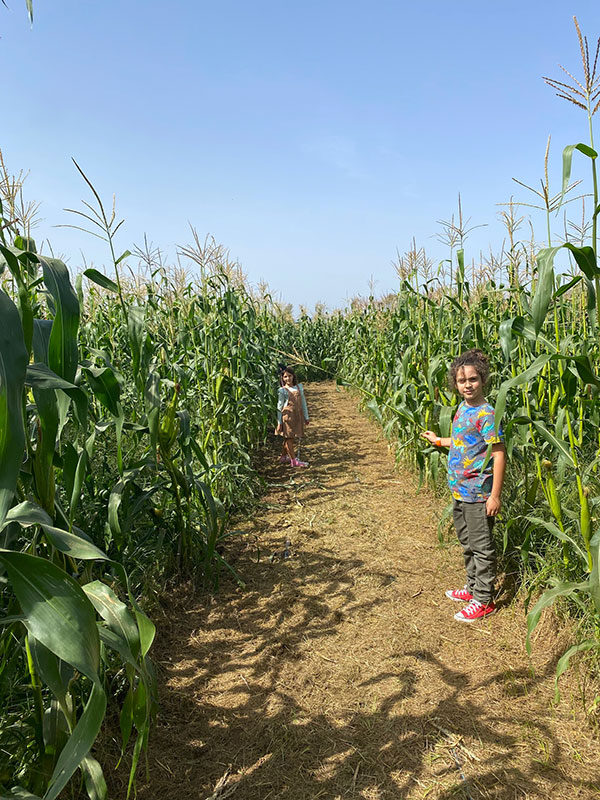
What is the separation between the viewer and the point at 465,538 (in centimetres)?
311

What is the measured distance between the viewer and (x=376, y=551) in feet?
12.6

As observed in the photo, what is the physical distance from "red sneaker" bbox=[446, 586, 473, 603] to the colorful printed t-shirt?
603 millimetres

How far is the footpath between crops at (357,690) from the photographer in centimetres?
196

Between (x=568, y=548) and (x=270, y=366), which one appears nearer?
(x=568, y=548)

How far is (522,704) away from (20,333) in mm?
2493

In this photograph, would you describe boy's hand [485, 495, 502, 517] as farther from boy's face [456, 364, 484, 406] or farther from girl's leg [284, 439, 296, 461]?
girl's leg [284, 439, 296, 461]

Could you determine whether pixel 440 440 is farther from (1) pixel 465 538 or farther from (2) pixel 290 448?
(2) pixel 290 448

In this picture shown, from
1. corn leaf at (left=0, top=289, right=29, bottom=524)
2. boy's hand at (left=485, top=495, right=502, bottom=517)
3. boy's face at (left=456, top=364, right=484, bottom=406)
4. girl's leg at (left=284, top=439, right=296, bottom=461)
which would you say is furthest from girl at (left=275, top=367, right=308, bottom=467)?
corn leaf at (left=0, top=289, right=29, bottom=524)

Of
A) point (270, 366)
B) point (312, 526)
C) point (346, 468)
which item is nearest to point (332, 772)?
point (312, 526)

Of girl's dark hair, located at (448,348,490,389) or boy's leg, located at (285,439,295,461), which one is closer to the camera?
girl's dark hair, located at (448,348,490,389)

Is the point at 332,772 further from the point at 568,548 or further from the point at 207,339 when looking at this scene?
the point at 207,339

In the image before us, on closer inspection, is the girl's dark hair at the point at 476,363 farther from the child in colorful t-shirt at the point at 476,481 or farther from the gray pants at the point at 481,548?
the gray pants at the point at 481,548

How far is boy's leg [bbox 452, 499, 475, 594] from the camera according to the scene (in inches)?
121

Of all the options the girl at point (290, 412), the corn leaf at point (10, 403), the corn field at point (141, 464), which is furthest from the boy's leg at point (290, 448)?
the corn leaf at point (10, 403)
